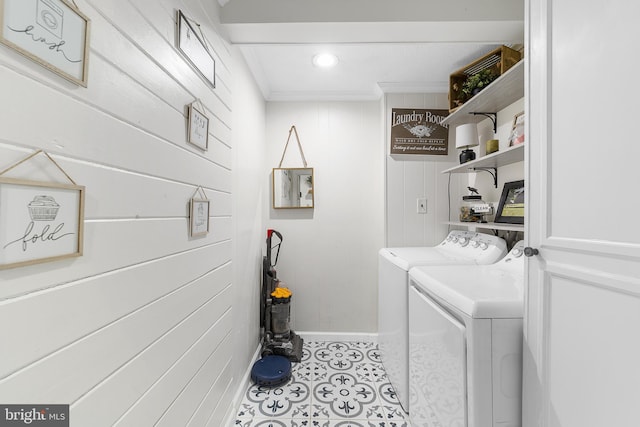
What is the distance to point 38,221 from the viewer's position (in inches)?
19.9

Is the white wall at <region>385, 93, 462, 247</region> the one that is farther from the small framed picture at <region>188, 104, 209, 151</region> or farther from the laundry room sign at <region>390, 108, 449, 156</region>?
the small framed picture at <region>188, 104, 209, 151</region>

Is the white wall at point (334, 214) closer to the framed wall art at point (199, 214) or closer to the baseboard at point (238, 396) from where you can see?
the baseboard at point (238, 396)

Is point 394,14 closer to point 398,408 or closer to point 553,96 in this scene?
point 553,96

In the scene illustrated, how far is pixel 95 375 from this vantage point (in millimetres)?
643

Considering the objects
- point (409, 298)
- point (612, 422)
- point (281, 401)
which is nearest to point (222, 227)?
point (409, 298)

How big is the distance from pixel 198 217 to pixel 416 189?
1.90 m

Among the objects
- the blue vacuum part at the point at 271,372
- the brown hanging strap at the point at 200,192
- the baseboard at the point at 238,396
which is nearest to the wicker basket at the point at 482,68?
the brown hanging strap at the point at 200,192

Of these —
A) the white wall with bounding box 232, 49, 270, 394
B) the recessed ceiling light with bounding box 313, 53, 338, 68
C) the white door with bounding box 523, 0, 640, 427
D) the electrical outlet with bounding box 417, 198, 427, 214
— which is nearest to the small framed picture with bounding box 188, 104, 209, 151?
the white wall with bounding box 232, 49, 270, 394

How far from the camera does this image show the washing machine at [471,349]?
966 mm

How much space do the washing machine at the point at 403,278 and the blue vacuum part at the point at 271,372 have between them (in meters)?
0.77

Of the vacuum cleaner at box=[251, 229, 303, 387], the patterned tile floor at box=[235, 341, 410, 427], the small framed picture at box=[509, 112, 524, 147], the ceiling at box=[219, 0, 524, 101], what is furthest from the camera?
the vacuum cleaner at box=[251, 229, 303, 387]

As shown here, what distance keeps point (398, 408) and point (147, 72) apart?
2.20 meters

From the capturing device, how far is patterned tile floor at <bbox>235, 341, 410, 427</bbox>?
165 centimetres

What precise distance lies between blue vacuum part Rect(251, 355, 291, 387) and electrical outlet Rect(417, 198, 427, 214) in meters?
1.70
